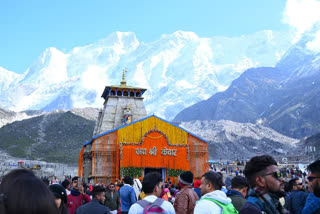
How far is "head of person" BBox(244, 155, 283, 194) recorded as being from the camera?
3371 millimetres

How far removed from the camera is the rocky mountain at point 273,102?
121 m

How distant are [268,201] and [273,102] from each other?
159573 millimetres

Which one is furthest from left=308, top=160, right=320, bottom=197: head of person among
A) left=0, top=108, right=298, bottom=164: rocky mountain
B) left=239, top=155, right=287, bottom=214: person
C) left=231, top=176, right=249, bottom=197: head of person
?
left=0, top=108, right=298, bottom=164: rocky mountain

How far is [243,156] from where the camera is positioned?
Result: 83.2 meters

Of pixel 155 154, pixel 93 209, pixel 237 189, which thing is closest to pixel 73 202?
pixel 93 209

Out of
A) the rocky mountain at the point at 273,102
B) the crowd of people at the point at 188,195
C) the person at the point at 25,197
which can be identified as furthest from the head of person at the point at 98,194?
the rocky mountain at the point at 273,102

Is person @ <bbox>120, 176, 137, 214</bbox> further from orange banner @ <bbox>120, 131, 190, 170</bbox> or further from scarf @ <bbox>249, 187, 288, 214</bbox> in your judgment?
orange banner @ <bbox>120, 131, 190, 170</bbox>

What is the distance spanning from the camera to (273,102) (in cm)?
15550

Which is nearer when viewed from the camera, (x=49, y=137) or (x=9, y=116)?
(x=49, y=137)

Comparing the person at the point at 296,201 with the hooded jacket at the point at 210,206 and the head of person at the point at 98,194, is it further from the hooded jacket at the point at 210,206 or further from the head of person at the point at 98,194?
the head of person at the point at 98,194

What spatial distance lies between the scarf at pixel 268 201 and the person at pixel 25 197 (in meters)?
1.97

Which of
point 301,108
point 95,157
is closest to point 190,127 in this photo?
point 301,108

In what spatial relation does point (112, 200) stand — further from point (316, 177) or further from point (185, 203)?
point (316, 177)

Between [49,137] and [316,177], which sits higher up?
[49,137]
